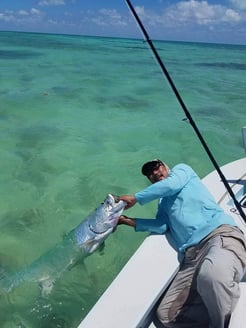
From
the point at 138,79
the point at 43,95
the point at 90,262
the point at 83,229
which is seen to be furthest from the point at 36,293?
the point at 138,79

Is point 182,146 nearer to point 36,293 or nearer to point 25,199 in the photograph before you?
point 25,199

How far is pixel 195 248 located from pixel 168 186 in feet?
1.55

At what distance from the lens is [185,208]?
2.69 meters

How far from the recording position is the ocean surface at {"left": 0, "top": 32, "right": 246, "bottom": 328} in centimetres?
355

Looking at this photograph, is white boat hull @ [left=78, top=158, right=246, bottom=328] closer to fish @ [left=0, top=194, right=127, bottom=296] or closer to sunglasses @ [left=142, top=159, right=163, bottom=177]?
fish @ [left=0, top=194, right=127, bottom=296]

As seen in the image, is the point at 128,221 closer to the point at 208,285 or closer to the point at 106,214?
the point at 106,214

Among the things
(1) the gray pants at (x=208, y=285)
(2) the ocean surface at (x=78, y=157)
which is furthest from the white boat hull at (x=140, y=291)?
(2) the ocean surface at (x=78, y=157)

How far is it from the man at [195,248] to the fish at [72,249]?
14cm

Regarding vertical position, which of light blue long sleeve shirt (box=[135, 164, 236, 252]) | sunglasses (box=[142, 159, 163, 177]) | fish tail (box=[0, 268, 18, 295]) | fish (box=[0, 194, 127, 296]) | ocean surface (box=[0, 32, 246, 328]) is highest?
sunglasses (box=[142, 159, 163, 177])

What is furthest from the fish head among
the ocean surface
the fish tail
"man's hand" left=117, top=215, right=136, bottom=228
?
the fish tail

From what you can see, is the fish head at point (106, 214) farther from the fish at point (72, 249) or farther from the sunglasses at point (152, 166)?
the sunglasses at point (152, 166)

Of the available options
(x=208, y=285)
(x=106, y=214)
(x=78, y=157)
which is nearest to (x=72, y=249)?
(x=106, y=214)

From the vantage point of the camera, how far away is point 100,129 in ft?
29.1

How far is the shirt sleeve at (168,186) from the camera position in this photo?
2.68 metres
